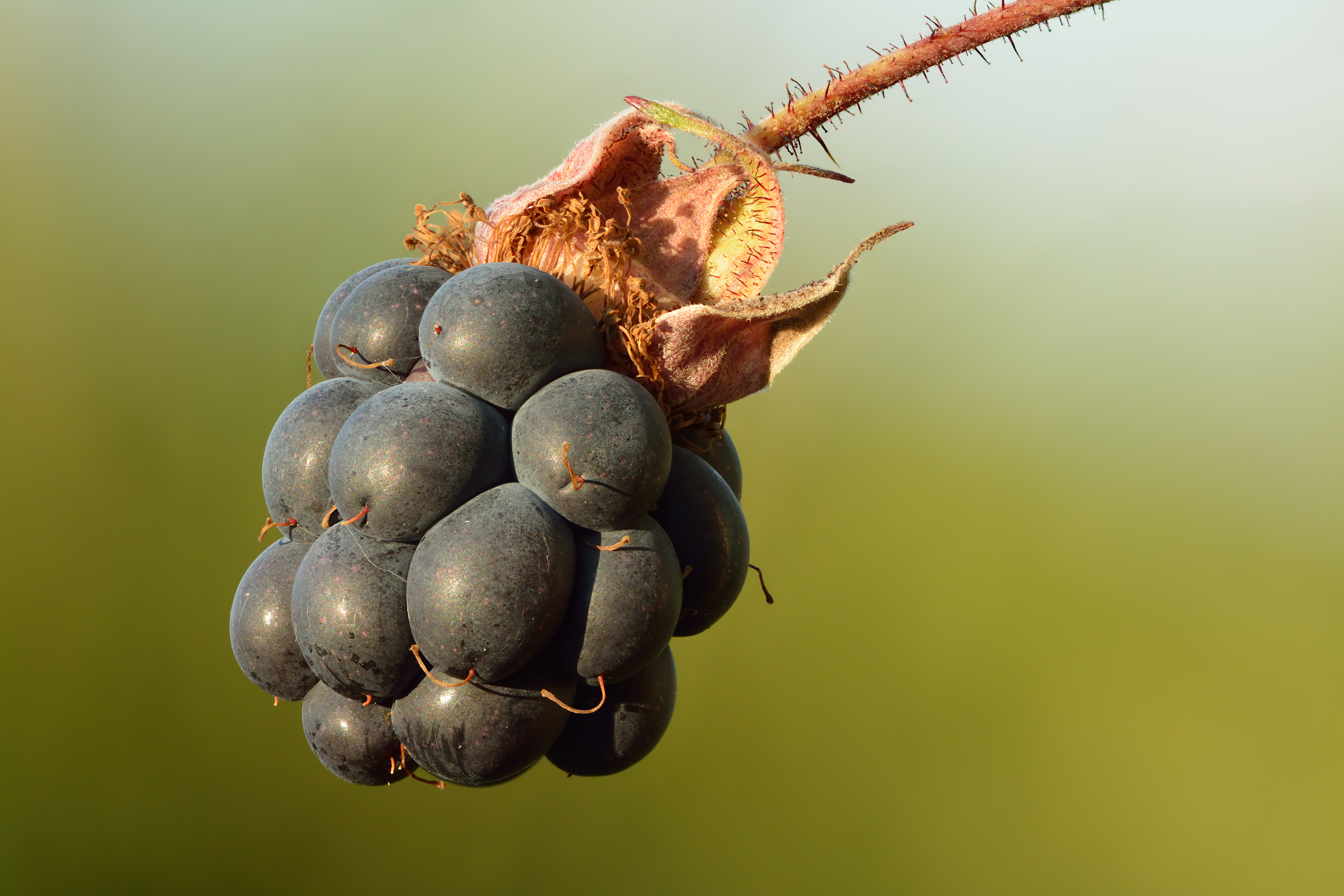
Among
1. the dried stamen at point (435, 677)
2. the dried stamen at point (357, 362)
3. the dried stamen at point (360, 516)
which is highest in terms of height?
the dried stamen at point (357, 362)

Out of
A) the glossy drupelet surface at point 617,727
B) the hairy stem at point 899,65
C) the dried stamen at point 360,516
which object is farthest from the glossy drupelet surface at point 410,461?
the hairy stem at point 899,65

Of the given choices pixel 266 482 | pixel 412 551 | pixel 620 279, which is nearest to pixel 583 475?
pixel 412 551

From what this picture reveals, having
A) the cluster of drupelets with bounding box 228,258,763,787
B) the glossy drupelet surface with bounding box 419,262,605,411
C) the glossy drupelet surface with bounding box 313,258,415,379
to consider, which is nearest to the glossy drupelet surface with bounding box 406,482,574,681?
the cluster of drupelets with bounding box 228,258,763,787

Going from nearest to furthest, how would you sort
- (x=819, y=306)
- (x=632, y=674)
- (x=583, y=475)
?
1. (x=583, y=475)
2. (x=632, y=674)
3. (x=819, y=306)

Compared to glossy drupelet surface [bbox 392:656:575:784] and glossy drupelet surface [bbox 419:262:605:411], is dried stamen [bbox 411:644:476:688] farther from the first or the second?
glossy drupelet surface [bbox 419:262:605:411]

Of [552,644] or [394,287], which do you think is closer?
[552,644]

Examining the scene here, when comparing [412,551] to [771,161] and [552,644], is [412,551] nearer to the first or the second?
[552,644]

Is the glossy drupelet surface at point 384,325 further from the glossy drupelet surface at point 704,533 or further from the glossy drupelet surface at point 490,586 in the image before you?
the glossy drupelet surface at point 704,533
